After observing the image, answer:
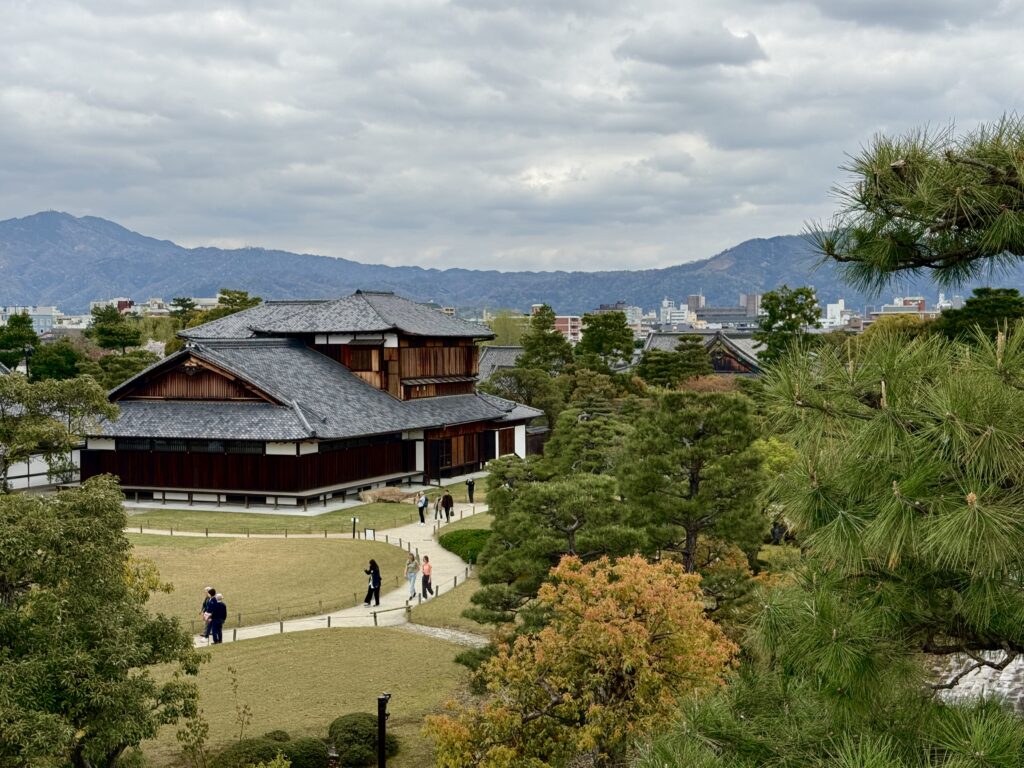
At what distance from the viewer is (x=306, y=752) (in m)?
11.9

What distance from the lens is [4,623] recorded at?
8.01 meters

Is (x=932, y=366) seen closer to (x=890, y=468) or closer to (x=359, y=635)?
(x=890, y=468)

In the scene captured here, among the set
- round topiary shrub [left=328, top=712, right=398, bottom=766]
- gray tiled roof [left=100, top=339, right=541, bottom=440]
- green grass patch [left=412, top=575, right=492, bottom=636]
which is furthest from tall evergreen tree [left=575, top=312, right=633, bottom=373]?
round topiary shrub [left=328, top=712, right=398, bottom=766]

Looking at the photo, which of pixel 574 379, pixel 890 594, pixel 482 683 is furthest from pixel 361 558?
pixel 574 379

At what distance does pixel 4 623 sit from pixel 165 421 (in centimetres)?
2571

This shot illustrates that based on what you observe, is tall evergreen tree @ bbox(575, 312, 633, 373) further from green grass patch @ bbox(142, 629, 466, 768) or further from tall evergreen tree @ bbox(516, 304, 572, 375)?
green grass patch @ bbox(142, 629, 466, 768)

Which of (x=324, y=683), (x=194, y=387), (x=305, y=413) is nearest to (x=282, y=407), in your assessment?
(x=305, y=413)

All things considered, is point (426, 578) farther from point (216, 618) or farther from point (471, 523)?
point (471, 523)

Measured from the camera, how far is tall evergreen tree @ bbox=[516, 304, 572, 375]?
163 ft

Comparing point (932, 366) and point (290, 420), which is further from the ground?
point (932, 366)

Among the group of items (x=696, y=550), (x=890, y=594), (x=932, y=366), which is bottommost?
(x=696, y=550)

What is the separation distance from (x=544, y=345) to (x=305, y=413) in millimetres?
19667

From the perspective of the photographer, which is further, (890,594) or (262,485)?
(262,485)

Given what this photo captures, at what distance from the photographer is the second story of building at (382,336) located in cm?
3850
